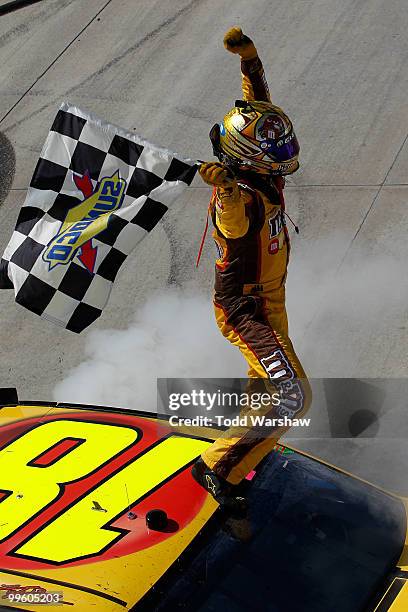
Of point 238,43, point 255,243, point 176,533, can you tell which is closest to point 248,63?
point 238,43

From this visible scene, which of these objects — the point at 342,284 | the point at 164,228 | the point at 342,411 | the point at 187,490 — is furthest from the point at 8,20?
the point at 187,490

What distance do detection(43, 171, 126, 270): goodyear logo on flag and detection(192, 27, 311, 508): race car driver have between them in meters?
0.66

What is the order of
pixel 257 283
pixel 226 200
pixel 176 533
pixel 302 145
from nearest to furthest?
pixel 176 533 < pixel 226 200 < pixel 257 283 < pixel 302 145

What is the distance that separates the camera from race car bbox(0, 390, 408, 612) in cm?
317

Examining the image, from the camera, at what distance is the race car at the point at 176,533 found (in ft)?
10.4

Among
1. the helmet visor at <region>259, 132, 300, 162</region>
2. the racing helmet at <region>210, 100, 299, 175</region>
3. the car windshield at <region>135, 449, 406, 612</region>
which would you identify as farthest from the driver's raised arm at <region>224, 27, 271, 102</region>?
the car windshield at <region>135, 449, 406, 612</region>

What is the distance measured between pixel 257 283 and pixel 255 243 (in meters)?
0.22

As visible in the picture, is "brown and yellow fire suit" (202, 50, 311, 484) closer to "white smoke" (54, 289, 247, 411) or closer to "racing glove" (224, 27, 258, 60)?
"racing glove" (224, 27, 258, 60)

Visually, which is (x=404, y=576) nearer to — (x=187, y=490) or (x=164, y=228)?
(x=187, y=490)

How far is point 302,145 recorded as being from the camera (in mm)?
7914

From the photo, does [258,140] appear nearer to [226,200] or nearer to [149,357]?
[226,200]

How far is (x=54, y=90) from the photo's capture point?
9.17 m

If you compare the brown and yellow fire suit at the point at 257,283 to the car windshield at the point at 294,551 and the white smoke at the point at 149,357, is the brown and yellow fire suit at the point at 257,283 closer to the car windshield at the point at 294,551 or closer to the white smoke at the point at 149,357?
the car windshield at the point at 294,551

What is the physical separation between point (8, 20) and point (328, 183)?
4.87 m
